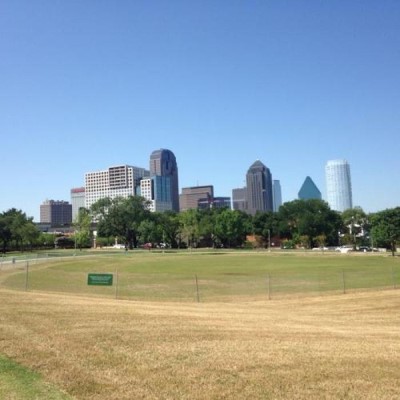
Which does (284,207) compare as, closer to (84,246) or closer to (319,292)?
(84,246)

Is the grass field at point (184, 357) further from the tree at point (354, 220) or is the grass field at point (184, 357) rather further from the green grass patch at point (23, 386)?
the tree at point (354, 220)

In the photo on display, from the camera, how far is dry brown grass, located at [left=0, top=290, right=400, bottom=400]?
28.6 feet

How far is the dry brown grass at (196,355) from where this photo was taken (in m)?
8.70

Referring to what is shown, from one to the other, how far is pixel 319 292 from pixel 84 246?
153 meters

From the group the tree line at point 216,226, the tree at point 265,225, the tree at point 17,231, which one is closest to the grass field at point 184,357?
the tree at point 17,231

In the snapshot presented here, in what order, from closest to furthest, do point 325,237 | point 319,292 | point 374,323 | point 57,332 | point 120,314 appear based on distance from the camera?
point 57,332 → point 120,314 → point 374,323 → point 319,292 → point 325,237

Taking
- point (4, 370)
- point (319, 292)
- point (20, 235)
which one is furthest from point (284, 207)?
point (4, 370)

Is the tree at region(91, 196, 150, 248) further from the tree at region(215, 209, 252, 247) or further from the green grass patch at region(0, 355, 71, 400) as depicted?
the green grass patch at region(0, 355, 71, 400)

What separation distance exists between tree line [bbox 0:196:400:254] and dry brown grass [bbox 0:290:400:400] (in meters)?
143

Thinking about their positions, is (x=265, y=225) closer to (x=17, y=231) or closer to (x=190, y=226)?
(x=190, y=226)

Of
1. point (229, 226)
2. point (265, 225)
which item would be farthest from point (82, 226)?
point (265, 225)

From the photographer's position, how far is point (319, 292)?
3275 centimetres

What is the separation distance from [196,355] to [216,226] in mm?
153360

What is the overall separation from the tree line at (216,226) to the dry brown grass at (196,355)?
14278cm
